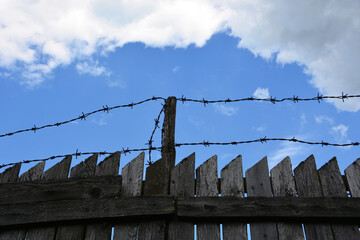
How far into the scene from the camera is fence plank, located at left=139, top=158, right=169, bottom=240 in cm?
234

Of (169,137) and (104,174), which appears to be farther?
(169,137)

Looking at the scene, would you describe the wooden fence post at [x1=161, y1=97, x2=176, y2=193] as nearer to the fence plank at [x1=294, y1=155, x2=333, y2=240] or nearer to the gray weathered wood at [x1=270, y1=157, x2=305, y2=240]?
the gray weathered wood at [x1=270, y1=157, x2=305, y2=240]

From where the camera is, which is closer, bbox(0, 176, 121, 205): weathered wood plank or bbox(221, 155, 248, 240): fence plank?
bbox(221, 155, 248, 240): fence plank

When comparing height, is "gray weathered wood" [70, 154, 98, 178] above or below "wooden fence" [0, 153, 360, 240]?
above

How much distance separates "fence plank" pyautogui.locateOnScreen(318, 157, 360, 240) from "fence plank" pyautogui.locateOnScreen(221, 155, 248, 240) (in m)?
0.67

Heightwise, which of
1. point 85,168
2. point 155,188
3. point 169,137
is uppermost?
point 169,137

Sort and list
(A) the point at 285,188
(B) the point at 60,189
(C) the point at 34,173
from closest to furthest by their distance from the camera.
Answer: (A) the point at 285,188
(B) the point at 60,189
(C) the point at 34,173

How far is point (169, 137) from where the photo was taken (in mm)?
2824

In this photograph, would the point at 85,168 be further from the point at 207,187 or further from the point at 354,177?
the point at 354,177

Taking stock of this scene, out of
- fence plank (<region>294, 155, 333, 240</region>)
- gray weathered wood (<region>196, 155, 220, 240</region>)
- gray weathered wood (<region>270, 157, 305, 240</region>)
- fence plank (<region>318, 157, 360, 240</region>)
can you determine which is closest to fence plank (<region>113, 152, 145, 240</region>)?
gray weathered wood (<region>196, 155, 220, 240</region>)

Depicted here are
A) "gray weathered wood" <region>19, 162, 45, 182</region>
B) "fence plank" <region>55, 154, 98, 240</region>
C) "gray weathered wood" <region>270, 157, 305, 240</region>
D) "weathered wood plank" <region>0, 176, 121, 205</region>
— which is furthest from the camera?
"gray weathered wood" <region>19, 162, 45, 182</region>

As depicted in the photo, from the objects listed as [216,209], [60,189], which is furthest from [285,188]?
[60,189]

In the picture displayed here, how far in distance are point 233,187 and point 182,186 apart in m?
0.41

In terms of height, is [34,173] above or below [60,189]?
above
